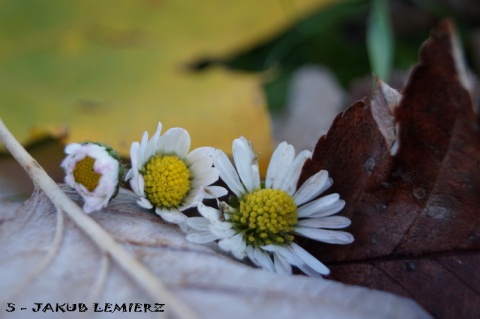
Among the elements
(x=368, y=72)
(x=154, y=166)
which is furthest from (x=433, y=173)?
(x=368, y=72)

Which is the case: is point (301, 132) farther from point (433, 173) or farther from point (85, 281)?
point (85, 281)

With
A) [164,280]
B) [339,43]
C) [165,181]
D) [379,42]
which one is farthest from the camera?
[339,43]

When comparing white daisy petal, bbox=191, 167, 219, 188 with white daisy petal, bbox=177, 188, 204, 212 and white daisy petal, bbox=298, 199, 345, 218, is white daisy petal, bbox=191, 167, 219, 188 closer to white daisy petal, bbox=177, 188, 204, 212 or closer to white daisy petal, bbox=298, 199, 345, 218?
white daisy petal, bbox=177, 188, 204, 212

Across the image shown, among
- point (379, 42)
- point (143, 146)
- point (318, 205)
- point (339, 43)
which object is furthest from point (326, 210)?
point (339, 43)

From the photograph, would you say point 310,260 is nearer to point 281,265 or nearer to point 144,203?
point 281,265

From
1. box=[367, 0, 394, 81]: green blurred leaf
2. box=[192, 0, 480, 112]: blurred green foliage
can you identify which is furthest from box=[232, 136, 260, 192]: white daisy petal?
box=[192, 0, 480, 112]: blurred green foliage

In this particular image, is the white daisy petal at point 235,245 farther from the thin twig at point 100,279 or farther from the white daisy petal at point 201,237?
the thin twig at point 100,279
